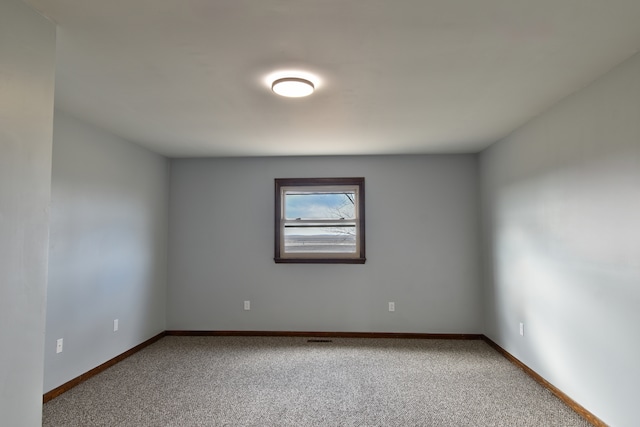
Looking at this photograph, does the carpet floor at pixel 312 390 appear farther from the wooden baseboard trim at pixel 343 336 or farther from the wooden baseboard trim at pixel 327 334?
the wooden baseboard trim at pixel 327 334

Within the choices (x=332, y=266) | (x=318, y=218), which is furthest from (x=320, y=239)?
(x=332, y=266)

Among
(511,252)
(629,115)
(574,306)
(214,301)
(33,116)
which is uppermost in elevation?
(629,115)

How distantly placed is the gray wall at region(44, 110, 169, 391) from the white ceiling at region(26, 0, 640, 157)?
391 millimetres

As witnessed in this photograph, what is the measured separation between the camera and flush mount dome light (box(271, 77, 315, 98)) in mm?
2338

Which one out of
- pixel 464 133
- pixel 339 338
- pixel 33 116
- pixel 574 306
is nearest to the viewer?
pixel 33 116

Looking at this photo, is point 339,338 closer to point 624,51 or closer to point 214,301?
point 214,301

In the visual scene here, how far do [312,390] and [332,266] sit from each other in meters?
1.86

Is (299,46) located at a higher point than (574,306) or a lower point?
higher

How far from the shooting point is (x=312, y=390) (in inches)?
119

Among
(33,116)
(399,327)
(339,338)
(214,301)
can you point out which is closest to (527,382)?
(399,327)

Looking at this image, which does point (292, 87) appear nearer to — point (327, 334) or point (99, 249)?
point (99, 249)

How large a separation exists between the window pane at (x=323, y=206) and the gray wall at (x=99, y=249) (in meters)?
1.80

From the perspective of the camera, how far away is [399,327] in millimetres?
4559

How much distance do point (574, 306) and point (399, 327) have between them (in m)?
2.23
